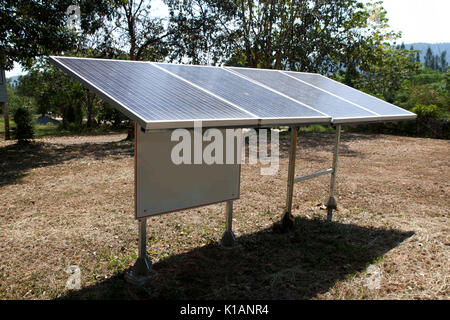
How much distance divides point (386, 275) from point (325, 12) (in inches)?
664

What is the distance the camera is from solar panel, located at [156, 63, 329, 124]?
3914mm

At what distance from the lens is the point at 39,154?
41.7 feet

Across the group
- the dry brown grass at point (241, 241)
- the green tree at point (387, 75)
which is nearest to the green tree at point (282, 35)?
the green tree at point (387, 75)

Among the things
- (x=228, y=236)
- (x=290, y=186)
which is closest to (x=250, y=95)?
(x=290, y=186)

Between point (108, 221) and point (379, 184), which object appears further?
point (379, 184)

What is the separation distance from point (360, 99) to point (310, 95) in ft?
4.49

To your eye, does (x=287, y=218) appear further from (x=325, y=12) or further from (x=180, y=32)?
(x=325, y=12)

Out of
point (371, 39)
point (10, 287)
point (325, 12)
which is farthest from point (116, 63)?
point (371, 39)

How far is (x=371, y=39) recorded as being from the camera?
19.6 m

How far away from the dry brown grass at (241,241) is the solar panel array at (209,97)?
1847mm

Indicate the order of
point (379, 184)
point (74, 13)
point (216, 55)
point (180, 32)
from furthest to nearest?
point (216, 55)
point (180, 32)
point (74, 13)
point (379, 184)
